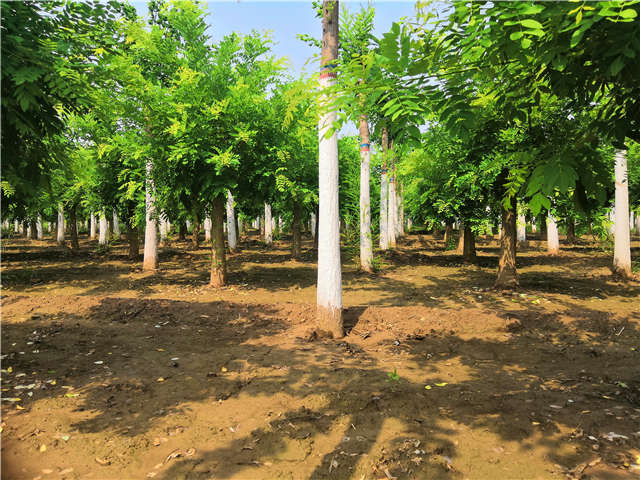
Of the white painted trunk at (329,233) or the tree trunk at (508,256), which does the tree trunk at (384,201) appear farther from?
the white painted trunk at (329,233)

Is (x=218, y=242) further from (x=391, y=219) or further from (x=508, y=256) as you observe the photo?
(x=391, y=219)

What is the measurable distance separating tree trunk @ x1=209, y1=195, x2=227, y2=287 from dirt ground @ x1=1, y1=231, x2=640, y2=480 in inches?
52.3

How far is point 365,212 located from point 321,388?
32.1ft

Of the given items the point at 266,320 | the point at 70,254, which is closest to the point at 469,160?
the point at 266,320

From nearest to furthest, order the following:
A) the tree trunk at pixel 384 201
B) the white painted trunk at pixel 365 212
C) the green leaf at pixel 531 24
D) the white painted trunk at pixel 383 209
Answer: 1. the green leaf at pixel 531 24
2. the white painted trunk at pixel 365 212
3. the tree trunk at pixel 384 201
4. the white painted trunk at pixel 383 209

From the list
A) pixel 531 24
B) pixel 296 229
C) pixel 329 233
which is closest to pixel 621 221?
pixel 329 233

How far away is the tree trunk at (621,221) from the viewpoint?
40.8 feet

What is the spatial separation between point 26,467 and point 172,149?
26.9 feet

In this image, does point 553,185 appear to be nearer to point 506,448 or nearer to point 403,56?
point 403,56

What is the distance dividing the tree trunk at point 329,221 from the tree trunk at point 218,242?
17.9ft

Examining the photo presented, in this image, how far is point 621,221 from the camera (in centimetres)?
1259

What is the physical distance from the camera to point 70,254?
71.1 feet

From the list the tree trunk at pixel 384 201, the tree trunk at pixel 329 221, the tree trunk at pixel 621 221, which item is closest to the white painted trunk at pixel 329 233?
the tree trunk at pixel 329 221

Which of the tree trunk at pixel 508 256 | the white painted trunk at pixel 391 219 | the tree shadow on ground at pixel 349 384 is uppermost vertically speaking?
the white painted trunk at pixel 391 219
